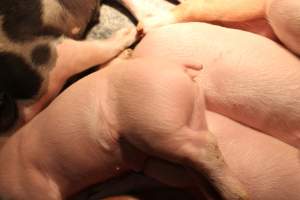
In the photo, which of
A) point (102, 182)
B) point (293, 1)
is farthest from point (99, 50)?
point (293, 1)

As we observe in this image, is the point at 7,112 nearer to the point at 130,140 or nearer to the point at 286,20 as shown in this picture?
the point at 130,140

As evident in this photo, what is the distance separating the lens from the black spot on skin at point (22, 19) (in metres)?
1.32

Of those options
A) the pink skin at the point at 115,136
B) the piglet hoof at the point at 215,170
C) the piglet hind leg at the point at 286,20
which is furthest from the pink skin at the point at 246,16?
the piglet hoof at the point at 215,170

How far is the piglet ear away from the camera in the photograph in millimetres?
1271

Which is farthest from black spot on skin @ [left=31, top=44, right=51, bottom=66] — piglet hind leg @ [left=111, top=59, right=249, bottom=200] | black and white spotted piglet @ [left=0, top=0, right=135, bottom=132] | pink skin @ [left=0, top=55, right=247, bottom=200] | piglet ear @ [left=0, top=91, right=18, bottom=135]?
piglet hind leg @ [left=111, top=59, right=249, bottom=200]

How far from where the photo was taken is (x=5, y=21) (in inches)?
52.0

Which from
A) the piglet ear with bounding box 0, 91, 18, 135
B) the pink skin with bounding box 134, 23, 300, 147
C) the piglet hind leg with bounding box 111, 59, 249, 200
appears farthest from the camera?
the piglet ear with bounding box 0, 91, 18, 135

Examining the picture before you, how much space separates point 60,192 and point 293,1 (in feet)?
2.31

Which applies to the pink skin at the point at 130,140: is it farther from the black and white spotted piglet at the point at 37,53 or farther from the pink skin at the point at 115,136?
the black and white spotted piglet at the point at 37,53

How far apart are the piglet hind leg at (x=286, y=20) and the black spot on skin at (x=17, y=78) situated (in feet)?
2.07

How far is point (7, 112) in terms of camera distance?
129 cm

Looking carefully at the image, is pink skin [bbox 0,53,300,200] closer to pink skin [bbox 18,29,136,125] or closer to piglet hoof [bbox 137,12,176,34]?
pink skin [bbox 18,29,136,125]

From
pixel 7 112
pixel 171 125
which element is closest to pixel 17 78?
pixel 7 112

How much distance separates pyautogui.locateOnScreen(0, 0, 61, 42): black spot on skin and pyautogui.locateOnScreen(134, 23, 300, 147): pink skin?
0.33 m
